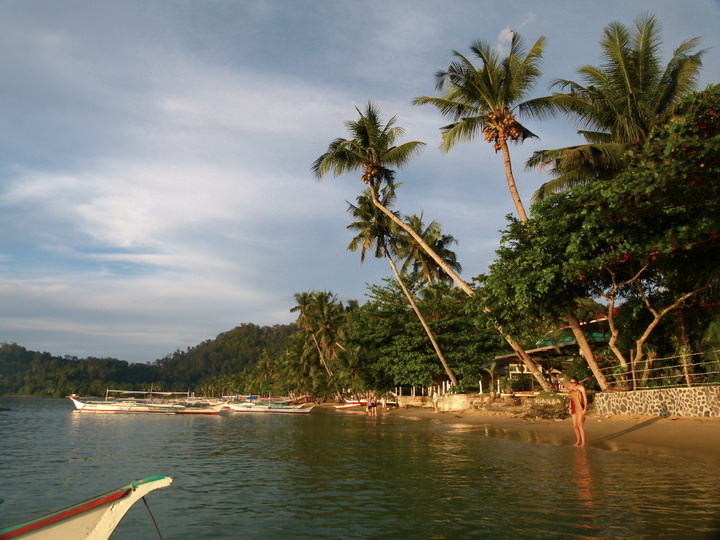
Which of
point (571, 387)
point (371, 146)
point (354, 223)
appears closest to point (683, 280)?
point (571, 387)

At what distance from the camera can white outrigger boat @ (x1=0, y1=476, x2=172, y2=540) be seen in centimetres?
376

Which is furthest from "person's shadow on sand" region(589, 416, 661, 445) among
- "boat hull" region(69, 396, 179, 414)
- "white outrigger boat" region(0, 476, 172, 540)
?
"boat hull" region(69, 396, 179, 414)

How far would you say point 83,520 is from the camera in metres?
3.97

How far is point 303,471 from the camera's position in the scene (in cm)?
1076

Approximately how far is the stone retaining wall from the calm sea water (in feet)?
14.4

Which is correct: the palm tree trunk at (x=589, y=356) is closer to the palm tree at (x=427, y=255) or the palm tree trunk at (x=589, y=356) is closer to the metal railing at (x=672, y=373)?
the metal railing at (x=672, y=373)

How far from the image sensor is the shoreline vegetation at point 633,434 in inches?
441

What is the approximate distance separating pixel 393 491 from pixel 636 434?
29.4 ft

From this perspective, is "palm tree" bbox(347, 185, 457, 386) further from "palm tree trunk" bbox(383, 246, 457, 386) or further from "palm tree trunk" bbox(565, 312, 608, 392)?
"palm tree trunk" bbox(565, 312, 608, 392)

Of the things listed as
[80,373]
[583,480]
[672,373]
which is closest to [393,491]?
[583,480]

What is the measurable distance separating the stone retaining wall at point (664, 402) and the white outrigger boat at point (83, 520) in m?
14.9

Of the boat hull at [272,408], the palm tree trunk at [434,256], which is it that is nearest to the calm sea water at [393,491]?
the palm tree trunk at [434,256]

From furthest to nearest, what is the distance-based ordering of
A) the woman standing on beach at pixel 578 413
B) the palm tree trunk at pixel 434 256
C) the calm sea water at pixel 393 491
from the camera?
the palm tree trunk at pixel 434 256, the woman standing on beach at pixel 578 413, the calm sea water at pixel 393 491

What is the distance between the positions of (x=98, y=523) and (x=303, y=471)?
7170 millimetres
